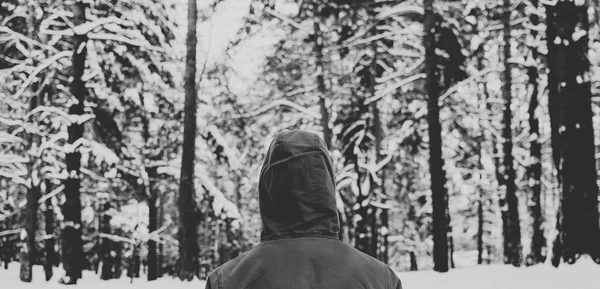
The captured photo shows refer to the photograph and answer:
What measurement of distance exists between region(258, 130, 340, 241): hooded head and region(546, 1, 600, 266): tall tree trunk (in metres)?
8.51

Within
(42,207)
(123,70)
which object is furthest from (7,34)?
(42,207)

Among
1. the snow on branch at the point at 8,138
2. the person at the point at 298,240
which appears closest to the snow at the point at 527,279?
the person at the point at 298,240

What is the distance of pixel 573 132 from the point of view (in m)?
9.91

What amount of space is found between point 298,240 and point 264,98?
17423 millimetres

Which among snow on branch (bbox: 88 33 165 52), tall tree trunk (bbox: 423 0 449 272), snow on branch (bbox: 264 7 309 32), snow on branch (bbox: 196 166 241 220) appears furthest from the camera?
snow on branch (bbox: 264 7 309 32)

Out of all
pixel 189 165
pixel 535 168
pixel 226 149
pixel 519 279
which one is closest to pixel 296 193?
pixel 519 279

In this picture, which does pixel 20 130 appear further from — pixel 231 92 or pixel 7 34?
pixel 231 92

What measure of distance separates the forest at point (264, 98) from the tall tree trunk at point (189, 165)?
0.11ft

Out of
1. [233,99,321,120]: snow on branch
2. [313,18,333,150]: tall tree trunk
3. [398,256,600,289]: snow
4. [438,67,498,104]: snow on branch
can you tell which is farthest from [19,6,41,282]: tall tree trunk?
[438,67,498,104]: snow on branch

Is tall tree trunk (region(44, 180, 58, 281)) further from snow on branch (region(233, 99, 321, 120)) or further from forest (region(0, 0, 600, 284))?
snow on branch (region(233, 99, 321, 120))

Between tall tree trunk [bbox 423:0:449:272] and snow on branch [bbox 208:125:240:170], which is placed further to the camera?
snow on branch [bbox 208:125:240:170]

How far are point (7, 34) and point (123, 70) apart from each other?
4.02 metres

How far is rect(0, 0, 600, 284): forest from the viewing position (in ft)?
46.0

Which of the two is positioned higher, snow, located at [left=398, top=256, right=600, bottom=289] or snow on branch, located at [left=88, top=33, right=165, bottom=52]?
snow on branch, located at [left=88, top=33, right=165, bottom=52]
